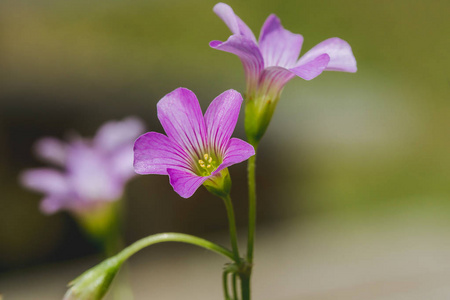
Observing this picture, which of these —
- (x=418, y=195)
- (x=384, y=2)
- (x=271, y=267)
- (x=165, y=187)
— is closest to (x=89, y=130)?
(x=165, y=187)

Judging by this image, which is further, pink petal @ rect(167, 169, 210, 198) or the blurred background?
the blurred background

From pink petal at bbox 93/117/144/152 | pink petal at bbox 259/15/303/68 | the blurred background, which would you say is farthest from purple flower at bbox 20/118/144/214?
the blurred background

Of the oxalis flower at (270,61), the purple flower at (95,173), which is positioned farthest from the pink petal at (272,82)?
the purple flower at (95,173)

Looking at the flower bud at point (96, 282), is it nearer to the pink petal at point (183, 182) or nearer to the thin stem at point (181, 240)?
the thin stem at point (181, 240)

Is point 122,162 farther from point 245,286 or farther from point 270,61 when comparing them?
point 245,286

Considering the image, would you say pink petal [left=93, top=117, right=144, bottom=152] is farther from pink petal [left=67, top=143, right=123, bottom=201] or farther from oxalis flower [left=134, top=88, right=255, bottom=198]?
oxalis flower [left=134, top=88, right=255, bottom=198]

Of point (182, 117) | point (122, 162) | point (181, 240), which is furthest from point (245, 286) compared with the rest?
point (122, 162)
